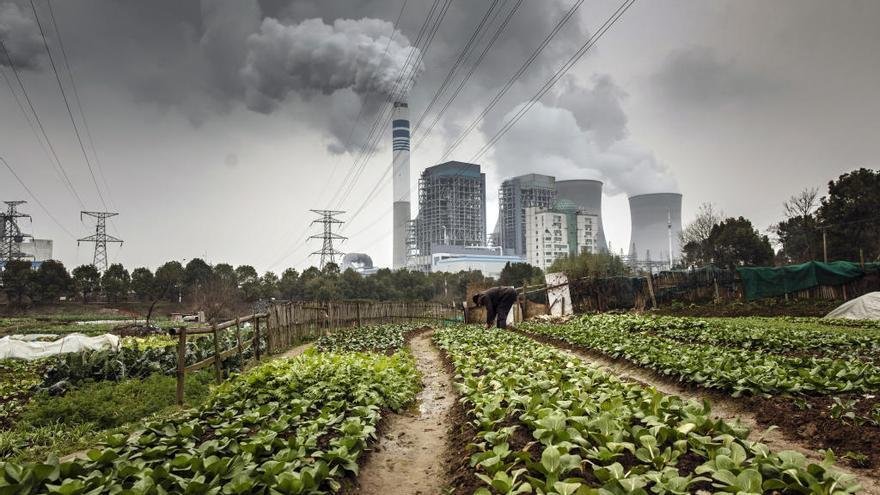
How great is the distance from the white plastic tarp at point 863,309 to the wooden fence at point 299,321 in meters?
16.7

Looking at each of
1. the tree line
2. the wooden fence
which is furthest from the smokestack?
the wooden fence

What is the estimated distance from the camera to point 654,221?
129 meters

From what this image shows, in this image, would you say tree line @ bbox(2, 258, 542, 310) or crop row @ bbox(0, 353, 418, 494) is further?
tree line @ bbox(2, 258, 542, 310)

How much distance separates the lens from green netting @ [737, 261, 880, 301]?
21.1 metres

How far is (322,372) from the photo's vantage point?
7836 millimetres

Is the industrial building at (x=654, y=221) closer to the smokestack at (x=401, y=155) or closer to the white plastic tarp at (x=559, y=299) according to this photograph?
the smokestack at (x=401, y=155)

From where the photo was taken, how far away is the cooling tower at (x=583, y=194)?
13612 centimetres

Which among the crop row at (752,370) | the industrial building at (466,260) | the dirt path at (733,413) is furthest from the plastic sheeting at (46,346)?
the industrial building at (466,260)

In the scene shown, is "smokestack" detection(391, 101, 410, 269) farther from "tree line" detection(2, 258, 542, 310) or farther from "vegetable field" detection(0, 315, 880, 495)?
"vegetable field" detection(0, 315, 880, 495)

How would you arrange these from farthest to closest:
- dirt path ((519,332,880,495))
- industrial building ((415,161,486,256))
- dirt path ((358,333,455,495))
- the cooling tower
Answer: industrial building ((415,161,486,256)) → the cooling tower → dirt path ((358,333,455,495)) → dirt path ((519,332,880,495))

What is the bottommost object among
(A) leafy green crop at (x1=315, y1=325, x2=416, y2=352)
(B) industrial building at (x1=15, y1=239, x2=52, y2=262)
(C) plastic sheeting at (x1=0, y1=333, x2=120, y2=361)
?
A: (A) leafy green crop at (x1=315, y1=325, x2=416, y2=352)

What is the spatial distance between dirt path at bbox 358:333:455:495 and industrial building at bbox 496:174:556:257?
157543 millimetres

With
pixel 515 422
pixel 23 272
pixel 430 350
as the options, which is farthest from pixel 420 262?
pixel 515 422

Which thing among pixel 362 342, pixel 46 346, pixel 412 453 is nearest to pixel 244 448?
pixel 412 453
